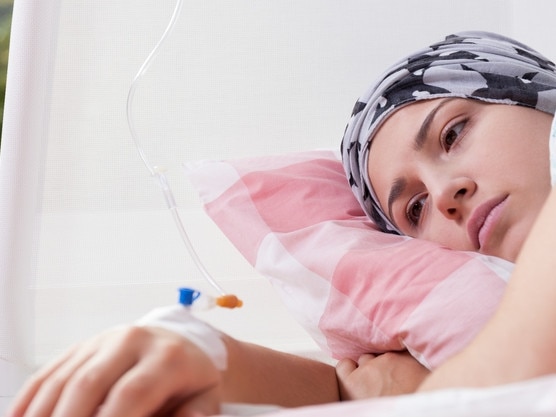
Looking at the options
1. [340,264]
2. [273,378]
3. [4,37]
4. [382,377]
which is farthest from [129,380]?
[4,37]

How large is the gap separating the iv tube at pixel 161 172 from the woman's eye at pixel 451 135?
1.33 ft

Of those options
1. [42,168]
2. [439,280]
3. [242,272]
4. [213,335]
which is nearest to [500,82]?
[439,280]

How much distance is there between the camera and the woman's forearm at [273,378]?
0.72 m

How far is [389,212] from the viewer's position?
120 centimetres

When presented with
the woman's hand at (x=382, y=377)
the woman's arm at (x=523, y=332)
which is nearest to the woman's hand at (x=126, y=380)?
the woman's arm at (x=523, y=332)

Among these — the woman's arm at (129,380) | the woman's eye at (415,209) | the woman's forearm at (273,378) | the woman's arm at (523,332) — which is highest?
the woman's arm at (523,332)

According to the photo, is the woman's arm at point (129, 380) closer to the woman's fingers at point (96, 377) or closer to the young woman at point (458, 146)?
the woman's fingers at point (96, 377)

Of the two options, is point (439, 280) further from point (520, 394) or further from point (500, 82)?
point (520, 394)

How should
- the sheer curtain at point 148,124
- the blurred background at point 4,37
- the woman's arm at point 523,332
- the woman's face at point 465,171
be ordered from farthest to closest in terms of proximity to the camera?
the blurred background at point 4,37
the sheer curtain at point 148,124
the woman's face at point 465,171
the woman's arm at point 523,332

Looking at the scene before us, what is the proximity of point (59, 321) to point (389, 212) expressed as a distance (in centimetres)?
53

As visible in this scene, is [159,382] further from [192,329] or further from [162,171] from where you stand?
[162,171]

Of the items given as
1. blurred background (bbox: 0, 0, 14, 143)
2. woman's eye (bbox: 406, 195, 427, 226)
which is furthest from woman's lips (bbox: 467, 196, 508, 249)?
blurred background (bbox: 0, 0, 14, 143)

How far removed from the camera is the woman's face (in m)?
1.02

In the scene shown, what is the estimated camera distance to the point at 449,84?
3.80ft
